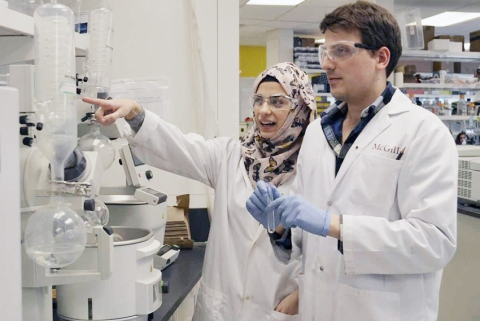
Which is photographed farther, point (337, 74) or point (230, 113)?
point (230, 113)

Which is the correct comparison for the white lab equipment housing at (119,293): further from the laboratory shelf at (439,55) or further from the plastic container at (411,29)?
the laboratory shelf at (439,55)

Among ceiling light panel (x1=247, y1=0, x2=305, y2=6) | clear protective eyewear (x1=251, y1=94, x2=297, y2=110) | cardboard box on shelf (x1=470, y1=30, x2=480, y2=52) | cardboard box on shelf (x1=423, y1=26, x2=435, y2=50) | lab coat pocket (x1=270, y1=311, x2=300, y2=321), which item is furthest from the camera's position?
ceiling light panel (x1=247, y1=0, x2=305, y2=6)

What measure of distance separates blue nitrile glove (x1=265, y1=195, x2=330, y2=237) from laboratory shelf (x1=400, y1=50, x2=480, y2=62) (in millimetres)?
4045

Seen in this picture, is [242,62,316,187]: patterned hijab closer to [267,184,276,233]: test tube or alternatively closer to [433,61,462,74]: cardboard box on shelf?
[267,184,276,233]: test tube

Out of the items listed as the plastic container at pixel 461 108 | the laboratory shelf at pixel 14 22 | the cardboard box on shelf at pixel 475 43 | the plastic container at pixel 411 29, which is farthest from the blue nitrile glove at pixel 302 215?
the cardboard box on shelf at pixel 475 43

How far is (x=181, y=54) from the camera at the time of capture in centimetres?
265

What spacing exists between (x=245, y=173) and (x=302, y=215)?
0.48m

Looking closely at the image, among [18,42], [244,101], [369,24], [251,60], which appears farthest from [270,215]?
[251,60]

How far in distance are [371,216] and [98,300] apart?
765mm

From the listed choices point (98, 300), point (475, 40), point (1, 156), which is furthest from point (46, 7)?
point (475, 40)

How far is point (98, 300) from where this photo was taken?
1.36 m

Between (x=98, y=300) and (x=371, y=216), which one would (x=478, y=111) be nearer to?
(x=371, y=216)

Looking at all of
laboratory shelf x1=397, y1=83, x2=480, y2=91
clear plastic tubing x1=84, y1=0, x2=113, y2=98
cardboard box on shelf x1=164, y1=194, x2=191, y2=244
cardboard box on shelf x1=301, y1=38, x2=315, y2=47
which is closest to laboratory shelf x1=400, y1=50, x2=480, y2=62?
laboratory shelf x1=397, y1=83, x2=480, y2=91

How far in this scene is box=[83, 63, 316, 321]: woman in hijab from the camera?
1.64 m
